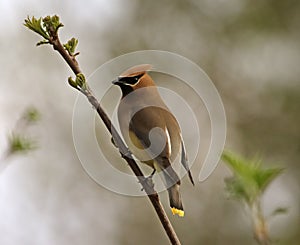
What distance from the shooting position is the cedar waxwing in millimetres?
1992

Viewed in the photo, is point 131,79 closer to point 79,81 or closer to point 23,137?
point 23,137

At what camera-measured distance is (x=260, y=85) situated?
9320 mm

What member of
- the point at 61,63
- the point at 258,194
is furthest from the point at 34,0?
the point at 258,194

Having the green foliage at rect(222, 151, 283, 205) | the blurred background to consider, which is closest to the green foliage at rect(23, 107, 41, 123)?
the green foliage at rect(222, 151, 283, 205)

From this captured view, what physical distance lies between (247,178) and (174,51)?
8504mm

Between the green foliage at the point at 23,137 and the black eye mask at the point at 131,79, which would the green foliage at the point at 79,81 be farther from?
the black eye mask at the point at 131,79

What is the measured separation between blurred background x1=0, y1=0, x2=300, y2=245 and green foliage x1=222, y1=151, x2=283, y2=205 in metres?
5.98

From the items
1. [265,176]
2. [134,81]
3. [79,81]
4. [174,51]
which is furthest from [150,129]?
[174,51]

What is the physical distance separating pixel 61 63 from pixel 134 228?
Answer: 6.94 feet

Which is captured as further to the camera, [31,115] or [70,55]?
[31,115]

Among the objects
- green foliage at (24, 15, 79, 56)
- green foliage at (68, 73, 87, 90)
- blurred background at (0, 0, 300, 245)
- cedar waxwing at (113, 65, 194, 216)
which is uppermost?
blurred background at (0, 0, 300, 245)

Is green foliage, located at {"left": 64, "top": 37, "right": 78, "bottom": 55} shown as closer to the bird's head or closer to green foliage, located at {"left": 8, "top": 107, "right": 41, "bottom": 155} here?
green foliage, located at {"left": 8, "top": 107, "right": 41, "bottom": 155}

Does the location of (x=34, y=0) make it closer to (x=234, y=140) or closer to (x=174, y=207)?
(x=234, y=140)

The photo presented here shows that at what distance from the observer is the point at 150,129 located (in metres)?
2.05
